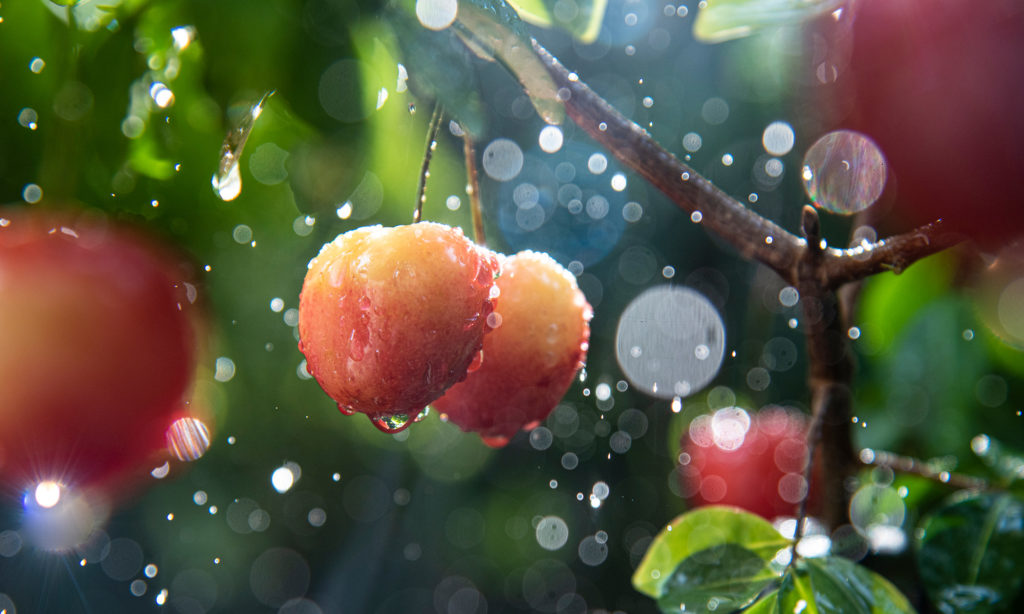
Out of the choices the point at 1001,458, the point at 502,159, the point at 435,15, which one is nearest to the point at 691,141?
the point at 502,159

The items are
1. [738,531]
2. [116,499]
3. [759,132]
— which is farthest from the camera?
[759,132]

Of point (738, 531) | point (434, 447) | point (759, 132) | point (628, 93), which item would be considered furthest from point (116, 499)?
point (759, 132)

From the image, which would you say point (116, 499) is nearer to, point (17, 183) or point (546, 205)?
point (17, 183)

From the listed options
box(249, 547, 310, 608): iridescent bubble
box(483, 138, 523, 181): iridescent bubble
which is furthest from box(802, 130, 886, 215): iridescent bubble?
box(249, 547, 310, 608): iridescent bubble

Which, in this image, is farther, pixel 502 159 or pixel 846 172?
pixel 502 159

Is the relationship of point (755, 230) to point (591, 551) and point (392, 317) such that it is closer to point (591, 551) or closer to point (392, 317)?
point (392, 317)

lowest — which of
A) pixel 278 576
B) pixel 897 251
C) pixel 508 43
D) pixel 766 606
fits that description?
pixel 766 606

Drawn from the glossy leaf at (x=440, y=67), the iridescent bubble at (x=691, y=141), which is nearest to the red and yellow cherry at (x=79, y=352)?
the glossy leaf at (x=440, y=67)

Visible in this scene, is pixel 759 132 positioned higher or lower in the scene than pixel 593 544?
higher
